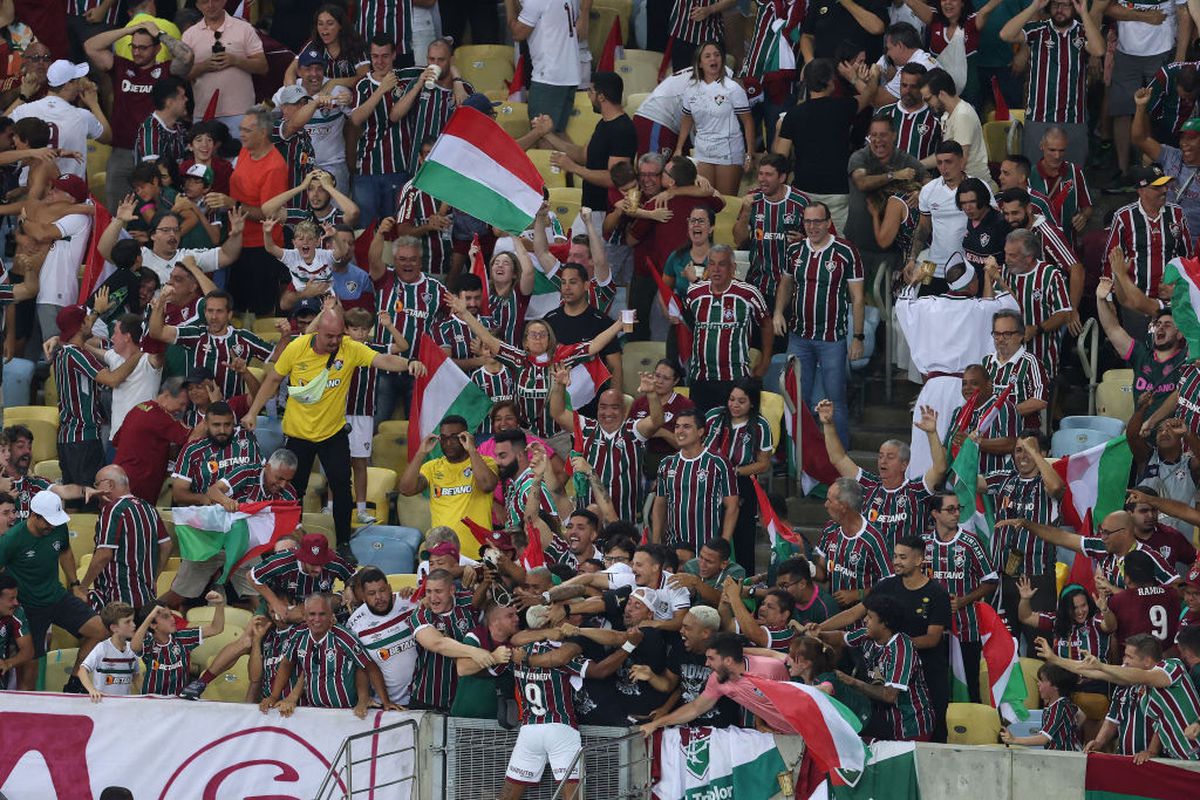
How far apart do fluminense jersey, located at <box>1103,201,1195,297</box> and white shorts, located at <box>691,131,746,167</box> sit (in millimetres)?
3296

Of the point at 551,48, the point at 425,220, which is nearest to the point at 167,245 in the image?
the point at 425,220

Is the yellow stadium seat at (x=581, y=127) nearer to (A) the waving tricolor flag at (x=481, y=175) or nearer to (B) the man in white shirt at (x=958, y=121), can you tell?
(A) the waving tricolor flag at (x=481, y=175)

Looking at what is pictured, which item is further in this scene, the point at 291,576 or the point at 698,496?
the point at 698,496

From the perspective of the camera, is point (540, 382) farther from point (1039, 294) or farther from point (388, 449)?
point (1039, 294)

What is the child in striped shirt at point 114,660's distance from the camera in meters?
16.0

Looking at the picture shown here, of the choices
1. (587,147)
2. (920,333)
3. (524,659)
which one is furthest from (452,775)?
(587,147)

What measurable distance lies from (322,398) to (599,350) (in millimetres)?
2012

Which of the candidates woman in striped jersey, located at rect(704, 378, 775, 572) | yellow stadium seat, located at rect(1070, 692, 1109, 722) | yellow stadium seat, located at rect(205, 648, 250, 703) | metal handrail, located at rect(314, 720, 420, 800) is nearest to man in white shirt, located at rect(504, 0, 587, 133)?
woman in striped jersey, located at rect(704, 378, 775, 572)

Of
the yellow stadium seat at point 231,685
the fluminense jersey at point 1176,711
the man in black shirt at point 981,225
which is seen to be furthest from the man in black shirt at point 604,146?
the fluminense jersey at point 1176,711

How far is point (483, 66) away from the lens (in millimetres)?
22359

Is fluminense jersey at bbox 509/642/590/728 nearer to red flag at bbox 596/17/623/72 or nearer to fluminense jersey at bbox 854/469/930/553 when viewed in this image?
fluminense jersey at bbox 854/469/930/553

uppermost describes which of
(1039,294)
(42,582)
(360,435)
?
(1039,294)

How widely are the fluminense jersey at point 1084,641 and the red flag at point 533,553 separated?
3344 millimetres

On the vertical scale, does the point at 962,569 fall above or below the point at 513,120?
below
